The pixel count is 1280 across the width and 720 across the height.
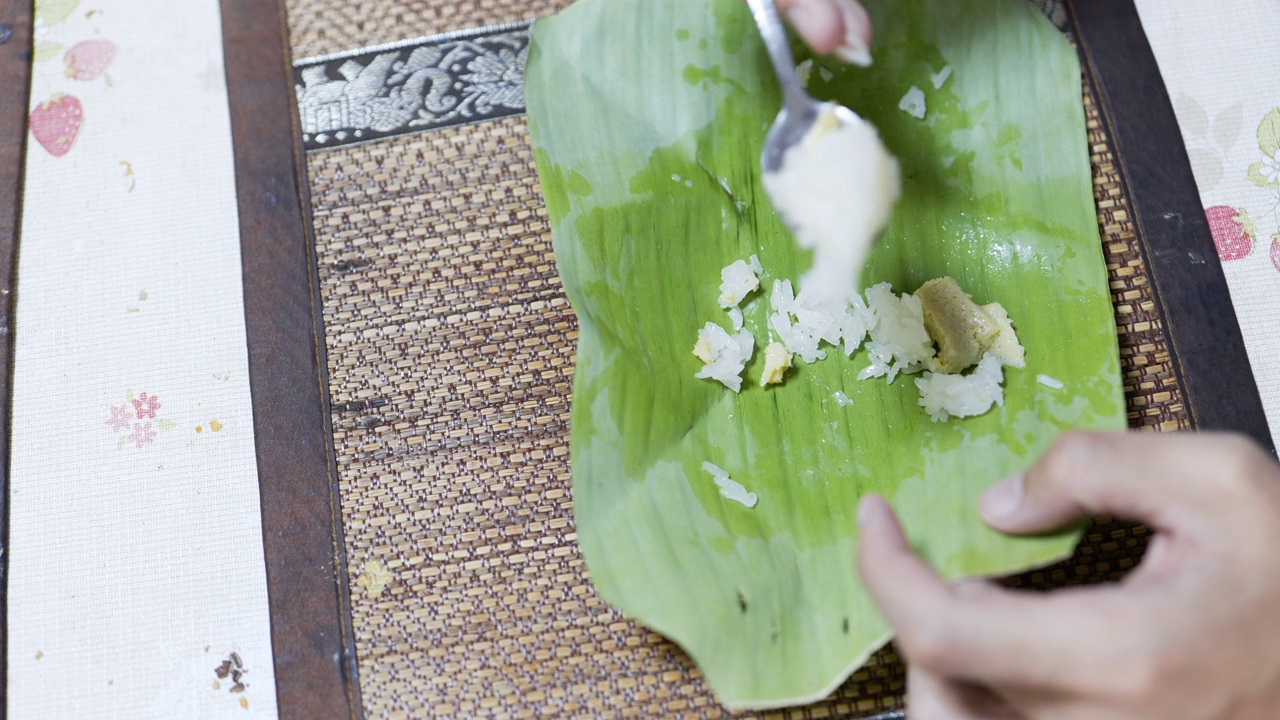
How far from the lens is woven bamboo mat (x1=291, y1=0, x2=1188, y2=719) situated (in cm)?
120

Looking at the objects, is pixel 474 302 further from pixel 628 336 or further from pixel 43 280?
pixel 43 280

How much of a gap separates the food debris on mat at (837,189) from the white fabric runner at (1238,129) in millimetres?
624

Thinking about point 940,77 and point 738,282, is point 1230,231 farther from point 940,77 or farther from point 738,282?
point 738,282

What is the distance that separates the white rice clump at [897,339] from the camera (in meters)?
1.21

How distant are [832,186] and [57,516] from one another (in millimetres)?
1240

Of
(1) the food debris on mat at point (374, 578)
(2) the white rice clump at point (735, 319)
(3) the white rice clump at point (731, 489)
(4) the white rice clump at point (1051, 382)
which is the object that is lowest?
(1) the food debris on mat at point (374, 578)

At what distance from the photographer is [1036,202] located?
124 cm

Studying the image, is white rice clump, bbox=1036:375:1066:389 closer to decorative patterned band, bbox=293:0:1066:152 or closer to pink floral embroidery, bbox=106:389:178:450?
decorative patterned band, bbox=293:0:1066:152

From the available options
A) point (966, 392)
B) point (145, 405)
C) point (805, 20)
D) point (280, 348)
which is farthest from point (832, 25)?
point (145, 405)

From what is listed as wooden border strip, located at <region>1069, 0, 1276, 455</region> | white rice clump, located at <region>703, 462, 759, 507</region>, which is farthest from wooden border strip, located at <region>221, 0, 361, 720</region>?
wooden border strip, located at <region>1069, 0, 1276, 455</region>

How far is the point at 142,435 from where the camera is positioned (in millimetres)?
1331

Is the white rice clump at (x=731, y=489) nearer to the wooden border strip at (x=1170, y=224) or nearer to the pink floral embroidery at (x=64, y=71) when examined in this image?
the wooden border strip at (x=1170, y=224)

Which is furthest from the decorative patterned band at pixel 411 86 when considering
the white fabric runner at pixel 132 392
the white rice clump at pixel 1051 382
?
the white rice clump at pixel 1051 382

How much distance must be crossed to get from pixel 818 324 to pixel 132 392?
42.2 inches
